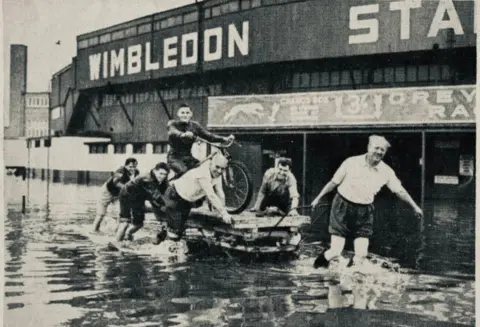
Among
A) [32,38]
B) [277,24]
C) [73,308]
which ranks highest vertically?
[277,24]

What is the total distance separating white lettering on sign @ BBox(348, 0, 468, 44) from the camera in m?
18.2

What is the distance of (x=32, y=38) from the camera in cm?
756

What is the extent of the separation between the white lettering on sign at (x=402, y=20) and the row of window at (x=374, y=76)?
59.9 inches

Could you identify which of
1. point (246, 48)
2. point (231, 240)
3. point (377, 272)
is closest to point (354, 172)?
point (377, 272)

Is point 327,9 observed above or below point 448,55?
above

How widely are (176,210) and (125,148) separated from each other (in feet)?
72.3

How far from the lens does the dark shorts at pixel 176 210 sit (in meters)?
8.37

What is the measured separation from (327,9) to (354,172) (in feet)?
50.2

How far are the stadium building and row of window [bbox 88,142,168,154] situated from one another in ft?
0.20

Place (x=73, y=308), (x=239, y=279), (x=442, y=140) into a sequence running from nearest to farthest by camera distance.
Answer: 1. (x=73, y=308)
2. (x=239, y=279)
3. (x=442, y=140)

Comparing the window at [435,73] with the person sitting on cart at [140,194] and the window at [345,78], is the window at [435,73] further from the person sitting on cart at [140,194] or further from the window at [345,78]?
the person sitting on cart at [140,194]

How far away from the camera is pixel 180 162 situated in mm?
9117

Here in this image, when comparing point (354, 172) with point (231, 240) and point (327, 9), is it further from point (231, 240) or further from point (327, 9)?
point (327, 9)

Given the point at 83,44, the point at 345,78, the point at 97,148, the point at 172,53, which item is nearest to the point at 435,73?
the point at 345,78
